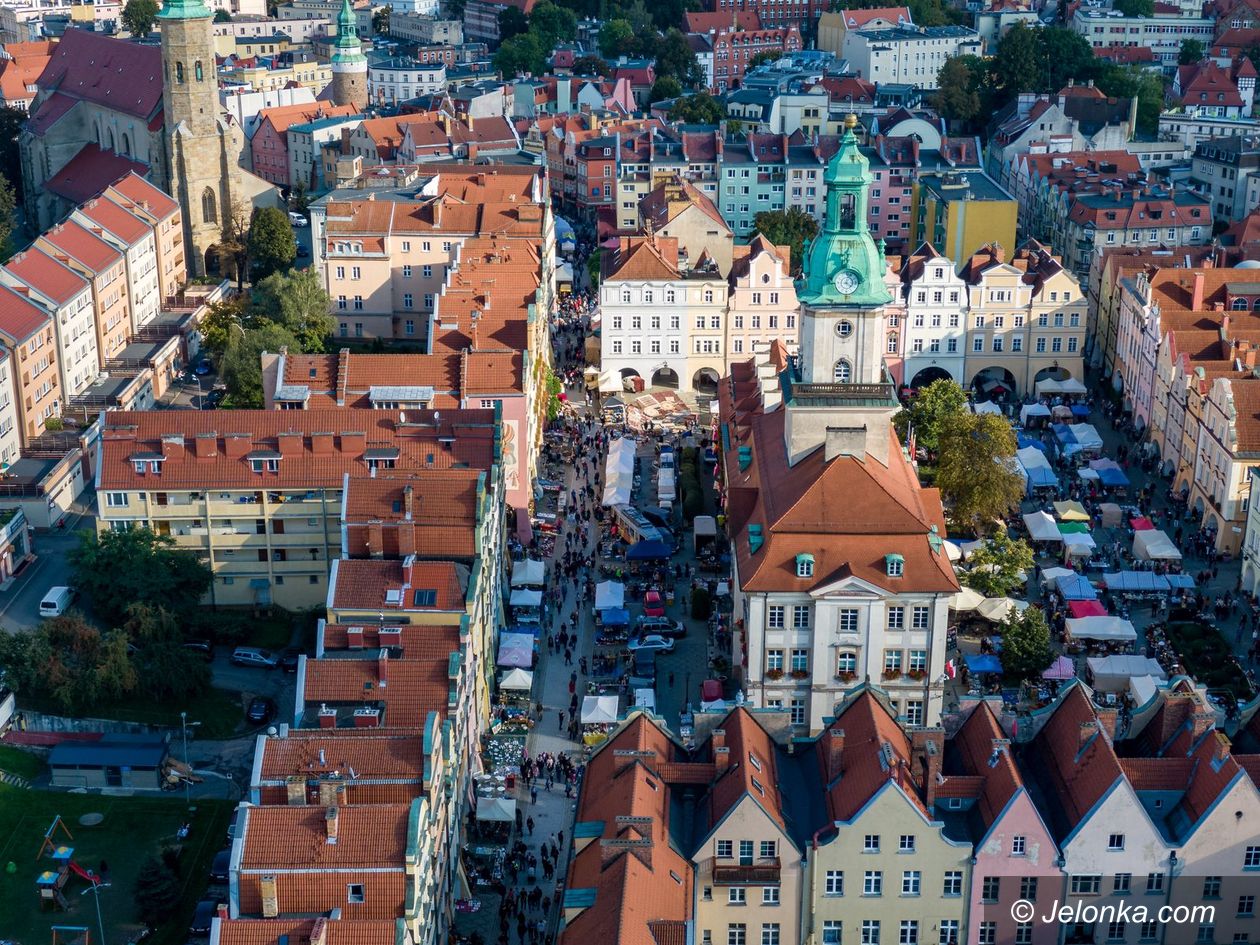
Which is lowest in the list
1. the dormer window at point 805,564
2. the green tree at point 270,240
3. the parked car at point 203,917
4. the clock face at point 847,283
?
the parked car at point 203,917

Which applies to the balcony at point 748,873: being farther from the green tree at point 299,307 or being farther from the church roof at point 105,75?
the church roof at point 105,75

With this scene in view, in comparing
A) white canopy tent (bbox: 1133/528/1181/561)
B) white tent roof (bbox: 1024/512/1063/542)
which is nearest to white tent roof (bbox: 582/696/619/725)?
white tent roof (bbox: 1024/512/1063/542)

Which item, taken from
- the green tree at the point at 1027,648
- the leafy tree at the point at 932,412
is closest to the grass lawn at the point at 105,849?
the green tree at the point at 1027,648

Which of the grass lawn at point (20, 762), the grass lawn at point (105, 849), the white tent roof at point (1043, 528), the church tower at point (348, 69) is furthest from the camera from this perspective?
the church tower at point (348, 69)

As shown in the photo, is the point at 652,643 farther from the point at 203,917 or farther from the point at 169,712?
the point at 203,917

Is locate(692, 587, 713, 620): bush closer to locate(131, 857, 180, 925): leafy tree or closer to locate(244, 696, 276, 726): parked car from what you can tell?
locate(244, 696, 276, 726): parked car

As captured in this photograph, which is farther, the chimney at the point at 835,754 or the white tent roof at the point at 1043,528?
the white tent roof at the point at 1043,528

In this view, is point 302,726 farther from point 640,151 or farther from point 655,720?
point 640,151
